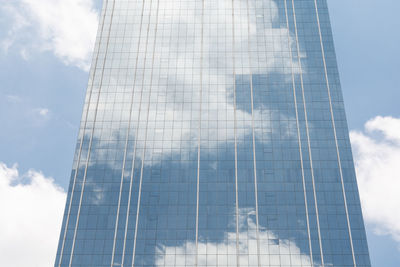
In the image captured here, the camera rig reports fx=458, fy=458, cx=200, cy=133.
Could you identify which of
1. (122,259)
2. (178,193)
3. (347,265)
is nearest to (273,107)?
(178,193)

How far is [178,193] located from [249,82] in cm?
3824

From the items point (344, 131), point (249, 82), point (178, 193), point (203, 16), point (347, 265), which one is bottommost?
point (347, 265)

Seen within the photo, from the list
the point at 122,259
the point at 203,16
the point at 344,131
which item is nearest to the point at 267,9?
the point at 203,16

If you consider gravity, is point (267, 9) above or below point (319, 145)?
above

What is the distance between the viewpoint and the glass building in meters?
107

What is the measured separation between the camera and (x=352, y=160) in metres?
116

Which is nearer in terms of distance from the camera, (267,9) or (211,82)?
(211,82)

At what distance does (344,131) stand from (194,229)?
46.9 meters

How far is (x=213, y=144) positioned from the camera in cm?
12019

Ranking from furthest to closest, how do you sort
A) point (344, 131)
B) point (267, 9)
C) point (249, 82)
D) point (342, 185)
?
1. point (267, 9)
2. point (249, 82)
3. point (344, 131)
4. point (342, 185)

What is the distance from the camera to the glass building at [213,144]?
351 feet

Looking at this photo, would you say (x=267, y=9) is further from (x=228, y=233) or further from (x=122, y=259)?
(x=122, y=259)

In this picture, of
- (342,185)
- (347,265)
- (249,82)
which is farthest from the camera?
(249,82)

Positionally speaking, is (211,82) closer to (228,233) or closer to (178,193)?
(178,193)
